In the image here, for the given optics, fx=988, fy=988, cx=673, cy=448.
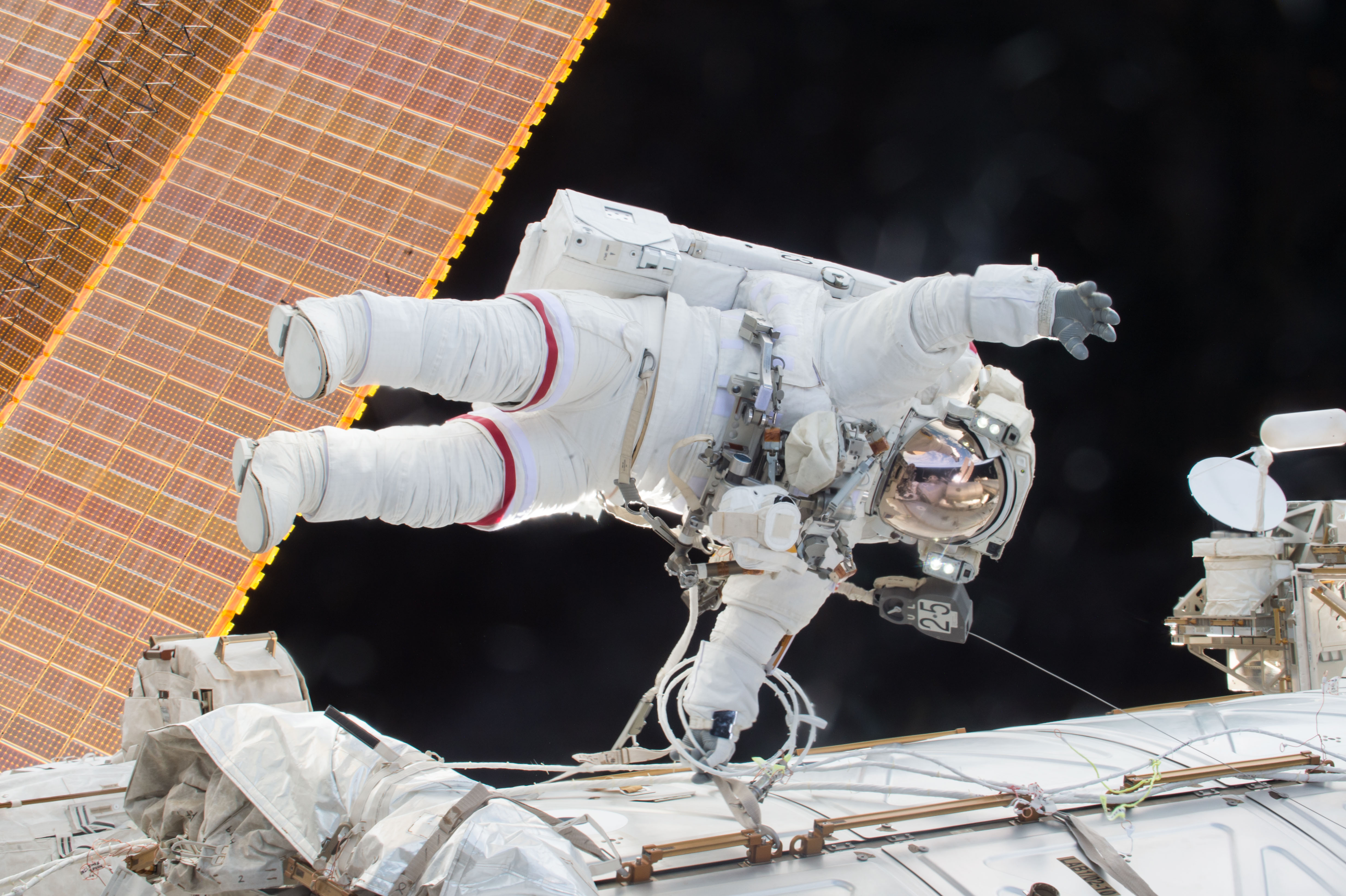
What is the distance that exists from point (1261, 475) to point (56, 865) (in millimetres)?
Answer: 3333

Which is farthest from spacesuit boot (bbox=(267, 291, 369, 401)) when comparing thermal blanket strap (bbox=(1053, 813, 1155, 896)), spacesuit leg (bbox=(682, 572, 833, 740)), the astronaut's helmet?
thermal blanket strap (bbox=(1053, 813, 1155, 896))

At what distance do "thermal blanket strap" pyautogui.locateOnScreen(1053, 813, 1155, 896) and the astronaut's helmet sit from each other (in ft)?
3.22

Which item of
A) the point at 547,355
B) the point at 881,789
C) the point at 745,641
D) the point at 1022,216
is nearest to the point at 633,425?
the point at 547,355

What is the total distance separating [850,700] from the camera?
4789mm

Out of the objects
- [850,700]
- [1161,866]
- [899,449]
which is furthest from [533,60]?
[1161,866]

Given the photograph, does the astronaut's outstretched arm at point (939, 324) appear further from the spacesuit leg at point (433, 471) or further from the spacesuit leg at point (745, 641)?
the spacesuit leg at point (433, 471)

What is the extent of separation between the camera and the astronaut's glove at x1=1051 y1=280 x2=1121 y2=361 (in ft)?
6.80

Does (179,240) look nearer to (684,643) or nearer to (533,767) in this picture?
(684,643)

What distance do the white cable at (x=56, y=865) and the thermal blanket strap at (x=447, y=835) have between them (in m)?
0.52

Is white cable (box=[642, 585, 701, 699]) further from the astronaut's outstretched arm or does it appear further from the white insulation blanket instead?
the white insulation blanket

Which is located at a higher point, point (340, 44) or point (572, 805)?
point (340, 44)

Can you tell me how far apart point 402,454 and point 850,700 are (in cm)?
317

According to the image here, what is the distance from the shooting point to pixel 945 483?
107 inches

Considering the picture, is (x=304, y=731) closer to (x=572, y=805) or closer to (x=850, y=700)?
(x=572, y=805)
